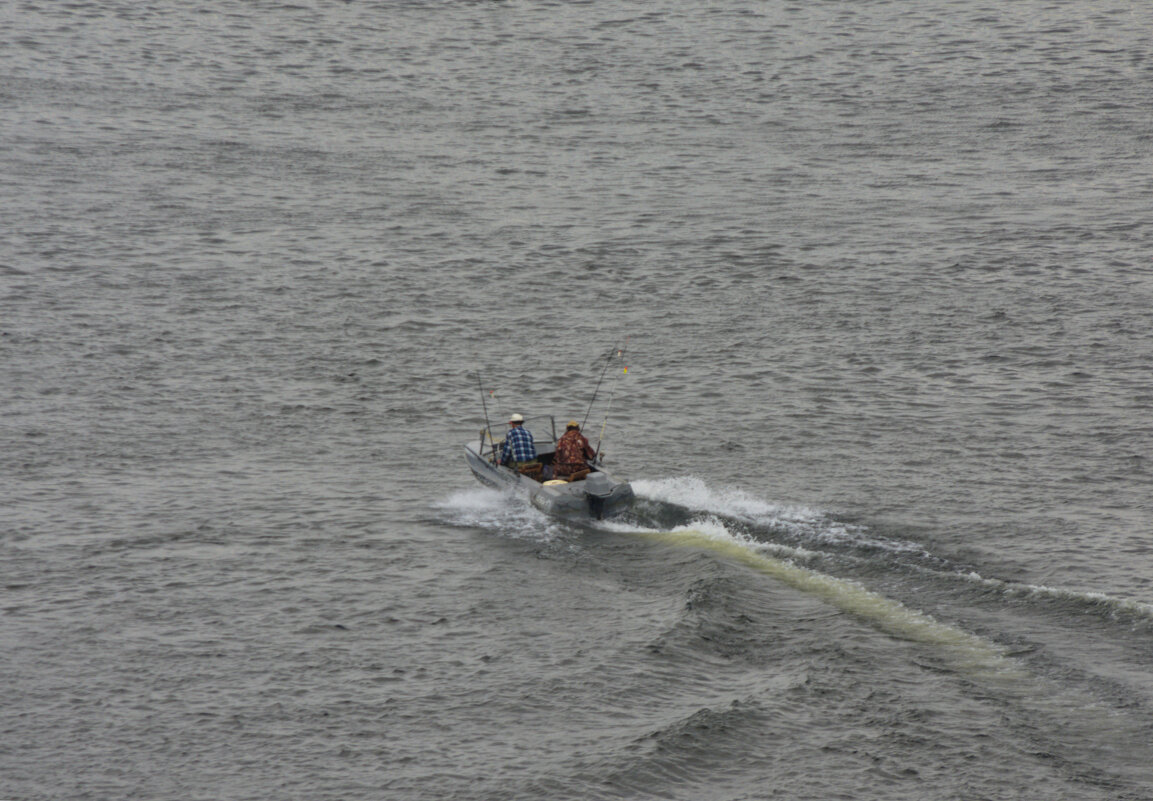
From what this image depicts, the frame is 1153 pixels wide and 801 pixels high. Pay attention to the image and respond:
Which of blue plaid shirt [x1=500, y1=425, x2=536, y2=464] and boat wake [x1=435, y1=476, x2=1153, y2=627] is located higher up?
blue plaid shirt [x1=500, y1=425, x2=536, y2=464]

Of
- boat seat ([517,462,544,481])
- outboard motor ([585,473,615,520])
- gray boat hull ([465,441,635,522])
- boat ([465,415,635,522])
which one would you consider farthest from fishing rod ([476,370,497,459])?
outboard motor ([585,473,615,520])

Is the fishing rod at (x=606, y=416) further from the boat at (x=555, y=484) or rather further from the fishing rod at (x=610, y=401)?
the boat at (x=555, y=484)

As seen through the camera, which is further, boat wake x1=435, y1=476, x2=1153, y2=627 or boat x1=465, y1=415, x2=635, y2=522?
boat x1=465, y1=415, x2=635, y2=522

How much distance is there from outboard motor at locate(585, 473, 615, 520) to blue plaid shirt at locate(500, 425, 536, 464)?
216 cm

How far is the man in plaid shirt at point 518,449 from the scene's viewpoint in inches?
1094

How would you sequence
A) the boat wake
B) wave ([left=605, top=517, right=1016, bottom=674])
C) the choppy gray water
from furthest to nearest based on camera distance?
the boat wake, wave ([left=605, top=517, right=1016, bottom=674]), the choppy gray water

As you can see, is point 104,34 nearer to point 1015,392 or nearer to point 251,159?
point 251,159

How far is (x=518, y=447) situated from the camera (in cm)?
2783

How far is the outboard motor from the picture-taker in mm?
25703

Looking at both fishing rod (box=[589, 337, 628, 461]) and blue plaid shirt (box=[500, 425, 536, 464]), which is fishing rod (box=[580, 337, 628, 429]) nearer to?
fishing rod (box=[589, 337, 628, 461])

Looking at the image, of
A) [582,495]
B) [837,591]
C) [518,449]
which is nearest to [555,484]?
[582,495]

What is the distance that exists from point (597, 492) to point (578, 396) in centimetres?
806

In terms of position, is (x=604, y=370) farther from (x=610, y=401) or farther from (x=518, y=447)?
(x=518, y=447)

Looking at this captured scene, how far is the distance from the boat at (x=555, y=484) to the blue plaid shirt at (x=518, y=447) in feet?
0.75
